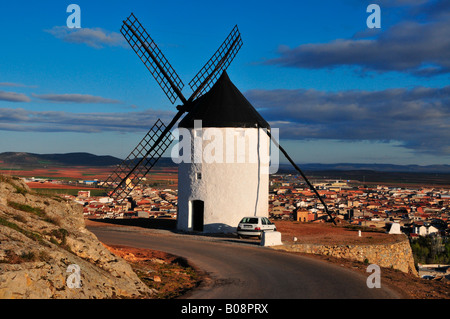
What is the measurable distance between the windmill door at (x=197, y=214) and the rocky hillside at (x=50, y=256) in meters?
13.6

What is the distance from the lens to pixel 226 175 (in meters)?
28.2

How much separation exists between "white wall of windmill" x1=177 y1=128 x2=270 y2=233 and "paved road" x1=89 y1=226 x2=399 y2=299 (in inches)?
144

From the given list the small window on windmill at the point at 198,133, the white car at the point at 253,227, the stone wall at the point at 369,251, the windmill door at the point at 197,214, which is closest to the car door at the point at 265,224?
the white car at the point at 253,227

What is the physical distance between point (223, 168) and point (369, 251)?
381 inches

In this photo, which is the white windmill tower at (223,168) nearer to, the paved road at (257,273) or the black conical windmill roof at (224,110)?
the black conical windmill roof at (224,110)

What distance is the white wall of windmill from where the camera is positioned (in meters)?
28.1

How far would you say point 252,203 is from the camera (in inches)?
1118

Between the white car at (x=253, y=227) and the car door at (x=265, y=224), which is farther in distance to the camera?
the car door at (x=265, y=224)

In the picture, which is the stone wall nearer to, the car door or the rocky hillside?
the car door

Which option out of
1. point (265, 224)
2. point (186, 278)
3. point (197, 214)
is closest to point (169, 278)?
point (186, 278)

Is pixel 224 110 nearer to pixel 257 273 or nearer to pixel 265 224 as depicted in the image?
pixel 265 224

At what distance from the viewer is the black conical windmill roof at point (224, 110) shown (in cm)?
2853

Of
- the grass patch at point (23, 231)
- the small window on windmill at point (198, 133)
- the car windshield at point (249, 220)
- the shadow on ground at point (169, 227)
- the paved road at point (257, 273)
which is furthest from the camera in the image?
the small window on windmill at point (198, 133)
